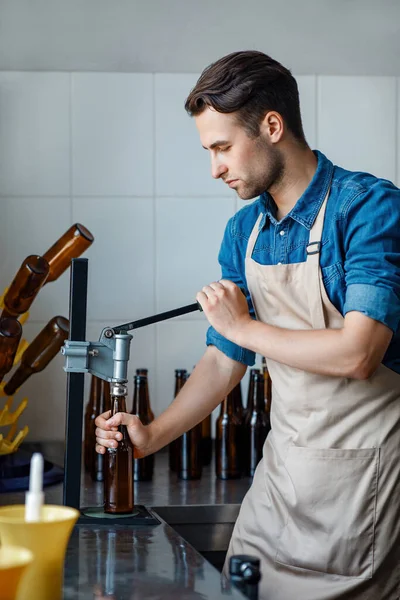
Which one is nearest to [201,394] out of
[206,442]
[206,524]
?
[206,524]

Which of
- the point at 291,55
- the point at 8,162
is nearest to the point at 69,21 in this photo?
the point at 8,162

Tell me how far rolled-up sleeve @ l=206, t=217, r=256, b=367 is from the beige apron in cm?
14

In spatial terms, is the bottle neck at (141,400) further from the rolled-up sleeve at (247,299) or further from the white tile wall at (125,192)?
the rolled-up sleeve at (247,299)

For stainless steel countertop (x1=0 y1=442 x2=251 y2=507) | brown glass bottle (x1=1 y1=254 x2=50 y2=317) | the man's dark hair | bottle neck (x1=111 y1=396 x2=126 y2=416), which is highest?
the man's dark hair

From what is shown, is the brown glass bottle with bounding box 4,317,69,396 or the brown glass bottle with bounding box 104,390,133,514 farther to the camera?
the brown glass bottle with bounding box 4,317,69,396

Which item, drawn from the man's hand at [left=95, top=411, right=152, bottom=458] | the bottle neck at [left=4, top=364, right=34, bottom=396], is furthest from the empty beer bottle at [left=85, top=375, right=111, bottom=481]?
the man's hand at [left=95, top=411, right=152, bottom=458]

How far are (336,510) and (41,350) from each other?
87 centimetres

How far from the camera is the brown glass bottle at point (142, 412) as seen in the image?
2123mm

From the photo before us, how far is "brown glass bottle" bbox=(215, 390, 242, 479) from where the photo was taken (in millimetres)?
2156

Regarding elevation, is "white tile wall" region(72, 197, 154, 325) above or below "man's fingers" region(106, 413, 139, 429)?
above

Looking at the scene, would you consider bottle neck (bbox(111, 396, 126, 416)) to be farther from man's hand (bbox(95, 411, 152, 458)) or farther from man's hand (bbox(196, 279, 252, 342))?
man's hand (bbox(196, 279, 252, 342))

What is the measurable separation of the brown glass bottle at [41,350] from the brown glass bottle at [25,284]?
0.38 ft

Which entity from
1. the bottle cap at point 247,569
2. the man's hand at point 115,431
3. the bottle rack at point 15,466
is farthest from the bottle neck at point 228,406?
the bottle cap at point 247,569

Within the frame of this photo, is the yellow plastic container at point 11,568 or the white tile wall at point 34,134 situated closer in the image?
the yellow plastic container at point 11,568
